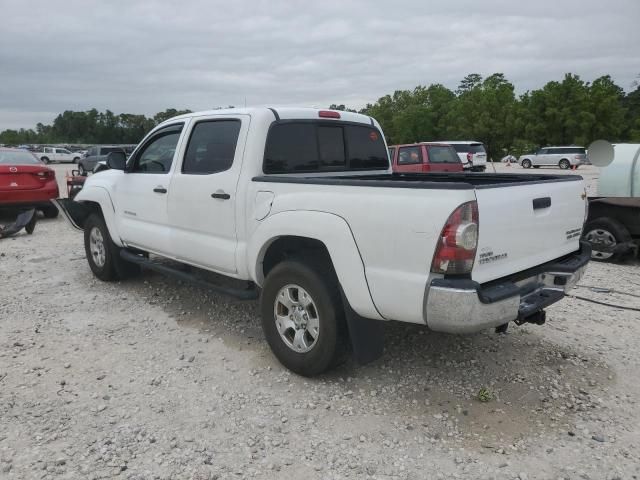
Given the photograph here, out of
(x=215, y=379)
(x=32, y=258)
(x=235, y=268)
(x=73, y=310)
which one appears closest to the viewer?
(x=215, y=379)

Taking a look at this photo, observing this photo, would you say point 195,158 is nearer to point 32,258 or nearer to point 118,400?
point 118,400

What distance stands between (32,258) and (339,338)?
6289mm

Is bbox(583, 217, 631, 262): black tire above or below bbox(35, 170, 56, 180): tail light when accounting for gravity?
below

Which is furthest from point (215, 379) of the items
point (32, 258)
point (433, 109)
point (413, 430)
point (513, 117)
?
point (433, 109)

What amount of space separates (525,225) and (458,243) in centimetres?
71

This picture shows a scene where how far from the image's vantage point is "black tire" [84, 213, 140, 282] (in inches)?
244

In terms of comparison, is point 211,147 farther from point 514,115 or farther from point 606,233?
point 514,115

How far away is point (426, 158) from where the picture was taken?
1555 cm

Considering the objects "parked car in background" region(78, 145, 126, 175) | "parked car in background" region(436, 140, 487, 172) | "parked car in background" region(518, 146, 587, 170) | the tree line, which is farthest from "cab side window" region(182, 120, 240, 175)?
the tree line

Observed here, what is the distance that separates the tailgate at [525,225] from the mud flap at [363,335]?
82 centimetres

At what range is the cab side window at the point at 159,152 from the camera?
5.10 m

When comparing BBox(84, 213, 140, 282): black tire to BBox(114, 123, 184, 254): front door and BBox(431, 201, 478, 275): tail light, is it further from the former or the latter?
BBox(431, 201, 478, 275): tail light

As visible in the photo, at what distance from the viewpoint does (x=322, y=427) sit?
3.30m

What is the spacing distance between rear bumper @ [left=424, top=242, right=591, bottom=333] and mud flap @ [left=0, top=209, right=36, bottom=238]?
9.16 meters
